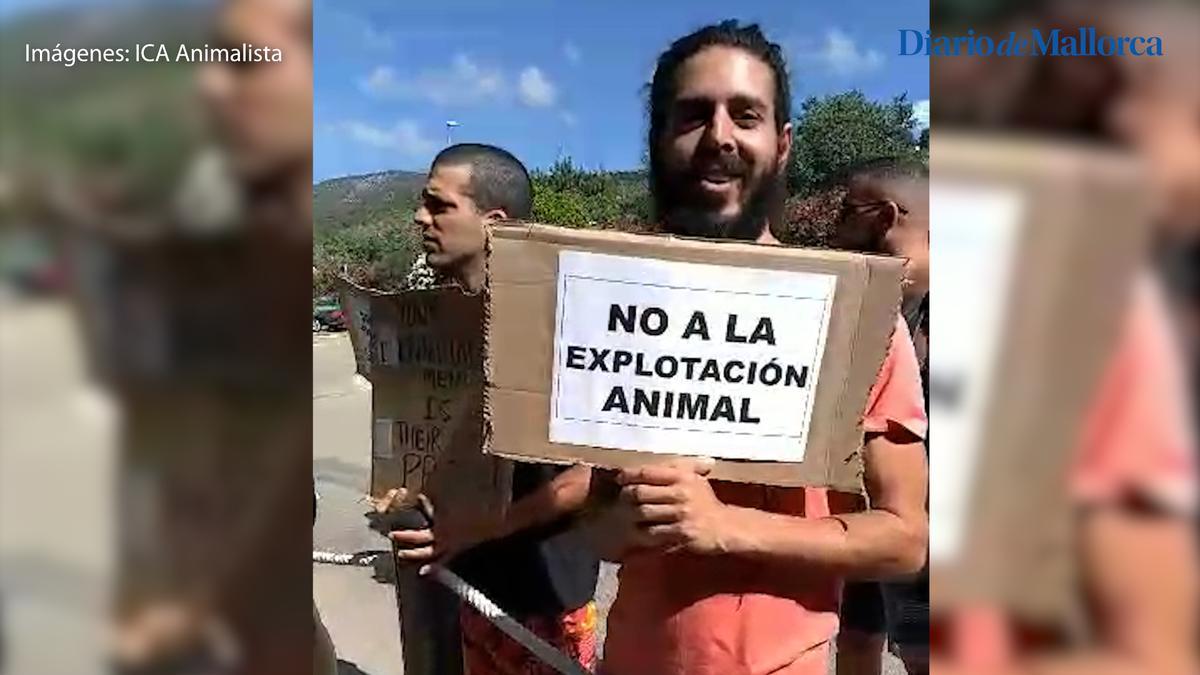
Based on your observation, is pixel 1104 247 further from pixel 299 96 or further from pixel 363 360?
pixel 363 360

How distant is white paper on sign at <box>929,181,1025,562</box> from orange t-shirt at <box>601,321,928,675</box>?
53cm

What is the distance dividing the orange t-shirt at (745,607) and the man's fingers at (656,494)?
10 cm

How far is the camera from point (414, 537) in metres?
1.68

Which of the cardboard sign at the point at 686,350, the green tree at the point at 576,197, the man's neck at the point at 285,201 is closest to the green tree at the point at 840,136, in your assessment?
the green tree at the point at 576,197

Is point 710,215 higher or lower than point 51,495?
higher

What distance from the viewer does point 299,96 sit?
936 millimetres

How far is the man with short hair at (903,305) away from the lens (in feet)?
4.58

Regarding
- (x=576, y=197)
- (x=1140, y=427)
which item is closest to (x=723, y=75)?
(x=1140, y=427)

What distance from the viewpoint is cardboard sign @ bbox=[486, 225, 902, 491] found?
45.1 inches

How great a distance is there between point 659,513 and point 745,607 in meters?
0.21

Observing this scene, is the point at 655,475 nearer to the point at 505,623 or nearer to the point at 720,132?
the point at 720,132

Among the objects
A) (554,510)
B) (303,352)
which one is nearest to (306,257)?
(303,352)

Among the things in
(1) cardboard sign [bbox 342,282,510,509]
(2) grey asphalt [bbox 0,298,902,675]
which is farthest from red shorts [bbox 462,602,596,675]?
(2) grey asphalt [bbox 0,298,902,675]

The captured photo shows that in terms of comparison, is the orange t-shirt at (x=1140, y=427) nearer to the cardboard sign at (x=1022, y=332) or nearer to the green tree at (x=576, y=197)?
the cardboard sign at (x=1022, y=332)
